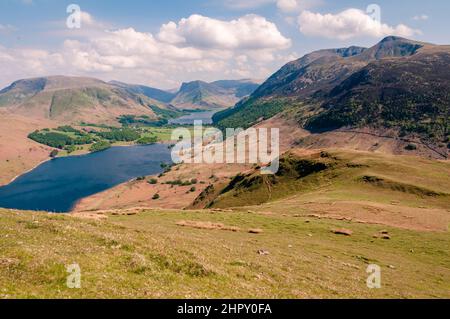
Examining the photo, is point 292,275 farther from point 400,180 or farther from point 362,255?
point 400,180

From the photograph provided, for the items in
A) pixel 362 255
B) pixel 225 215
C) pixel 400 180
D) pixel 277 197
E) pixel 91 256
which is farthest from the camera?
pixel 277 197

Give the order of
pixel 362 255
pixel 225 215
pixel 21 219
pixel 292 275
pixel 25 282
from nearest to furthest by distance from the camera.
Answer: pixel 25 282, pixel 292 275, pixel 21 219, pixel 362 255, pixel 225 215

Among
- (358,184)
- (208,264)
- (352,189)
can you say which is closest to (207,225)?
(208,264)

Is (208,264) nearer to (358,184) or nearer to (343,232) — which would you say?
(343,232)

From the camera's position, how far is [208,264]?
25.0 meters

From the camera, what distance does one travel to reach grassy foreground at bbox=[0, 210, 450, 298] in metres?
19.3

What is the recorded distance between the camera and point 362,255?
40.1 meters

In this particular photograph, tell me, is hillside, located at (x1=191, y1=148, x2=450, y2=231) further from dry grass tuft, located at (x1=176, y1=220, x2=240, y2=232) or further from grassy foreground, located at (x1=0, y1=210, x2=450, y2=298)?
dry grass tuft, located at (x1=176, y1=220, x2=240, y2=232)

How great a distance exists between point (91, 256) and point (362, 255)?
102 ft

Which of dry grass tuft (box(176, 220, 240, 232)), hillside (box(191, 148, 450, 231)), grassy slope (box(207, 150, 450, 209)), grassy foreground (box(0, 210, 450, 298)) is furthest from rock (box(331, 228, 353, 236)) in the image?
grassy slope (box(207, 150, 450, 209))

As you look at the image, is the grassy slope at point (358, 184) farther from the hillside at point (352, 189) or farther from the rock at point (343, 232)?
the rock at point (343, 232)

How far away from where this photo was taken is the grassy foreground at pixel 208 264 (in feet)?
63.2

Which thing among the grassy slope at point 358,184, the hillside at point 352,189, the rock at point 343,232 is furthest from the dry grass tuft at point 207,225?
the grassy slope at point 358,184
